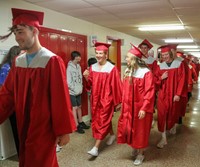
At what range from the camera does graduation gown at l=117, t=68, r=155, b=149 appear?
2.81 m

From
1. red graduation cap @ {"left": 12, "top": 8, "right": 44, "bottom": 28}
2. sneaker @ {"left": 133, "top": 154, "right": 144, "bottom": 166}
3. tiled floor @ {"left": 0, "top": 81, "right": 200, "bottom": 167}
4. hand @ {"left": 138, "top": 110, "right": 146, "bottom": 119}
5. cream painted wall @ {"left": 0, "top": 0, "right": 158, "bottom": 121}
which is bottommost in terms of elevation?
tiled floor @ {"left": 0, "top": 81, "right": 200, "bottom": 167}

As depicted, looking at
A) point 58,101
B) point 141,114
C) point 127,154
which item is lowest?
point 127,154

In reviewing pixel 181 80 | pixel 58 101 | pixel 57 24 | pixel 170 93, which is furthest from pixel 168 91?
pixel 58 101

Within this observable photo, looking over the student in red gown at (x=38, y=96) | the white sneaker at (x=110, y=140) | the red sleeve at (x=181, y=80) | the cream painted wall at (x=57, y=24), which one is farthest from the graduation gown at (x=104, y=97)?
the student in red gown at (x=38, y=96)

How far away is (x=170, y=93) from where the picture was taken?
356 cm

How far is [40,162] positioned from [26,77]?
639 millimetres

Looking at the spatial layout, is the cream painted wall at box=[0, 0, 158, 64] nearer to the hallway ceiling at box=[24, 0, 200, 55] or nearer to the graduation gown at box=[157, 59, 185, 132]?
the hallway ceiling at box=[24, 0, 200, 55]

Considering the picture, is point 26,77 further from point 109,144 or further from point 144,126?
point 109,144

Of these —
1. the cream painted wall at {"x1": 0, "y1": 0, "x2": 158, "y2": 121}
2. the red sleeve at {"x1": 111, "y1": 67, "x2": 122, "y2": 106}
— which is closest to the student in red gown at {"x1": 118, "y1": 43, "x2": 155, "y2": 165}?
the red sleeve at {"x1": 111, "y1": 67, "x2": 122, "y2": 106}

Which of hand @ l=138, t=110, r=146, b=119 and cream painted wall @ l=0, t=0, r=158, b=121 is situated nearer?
hand @ l=138, t=110, r=146, b=119

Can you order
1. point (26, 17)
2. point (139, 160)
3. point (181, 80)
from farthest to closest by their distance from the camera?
point (181, 80), point (139, 160), point (26, 17)

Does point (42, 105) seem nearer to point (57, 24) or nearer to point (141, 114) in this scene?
point (141, 114)

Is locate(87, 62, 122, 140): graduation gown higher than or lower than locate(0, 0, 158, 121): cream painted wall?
lower

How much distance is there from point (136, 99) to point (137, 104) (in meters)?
0.06
